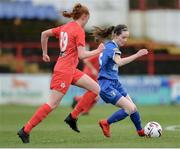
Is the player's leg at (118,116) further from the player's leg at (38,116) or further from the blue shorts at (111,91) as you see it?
the player's leg at (38,116)

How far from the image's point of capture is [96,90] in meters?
12.9

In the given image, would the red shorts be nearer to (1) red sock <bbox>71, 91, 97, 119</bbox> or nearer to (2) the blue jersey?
(2) the blue jersey

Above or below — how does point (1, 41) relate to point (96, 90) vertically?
below

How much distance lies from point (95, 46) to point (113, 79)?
17.8 metres

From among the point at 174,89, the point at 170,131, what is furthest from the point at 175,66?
the point at 170,131

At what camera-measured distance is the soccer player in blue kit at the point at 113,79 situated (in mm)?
12805

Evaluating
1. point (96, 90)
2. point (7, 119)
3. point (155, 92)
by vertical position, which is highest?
point (96, 90)

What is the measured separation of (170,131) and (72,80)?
2728mm

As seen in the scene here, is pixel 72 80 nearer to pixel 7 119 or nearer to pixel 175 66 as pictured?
pixel 7 119

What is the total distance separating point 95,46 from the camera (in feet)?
101

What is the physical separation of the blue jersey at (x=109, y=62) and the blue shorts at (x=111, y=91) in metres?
0.09

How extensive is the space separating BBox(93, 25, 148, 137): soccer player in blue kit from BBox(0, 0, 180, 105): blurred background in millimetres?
13080

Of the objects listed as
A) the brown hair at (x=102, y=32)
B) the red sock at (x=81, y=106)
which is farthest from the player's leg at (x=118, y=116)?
the brown hair at (x=102, y=32)

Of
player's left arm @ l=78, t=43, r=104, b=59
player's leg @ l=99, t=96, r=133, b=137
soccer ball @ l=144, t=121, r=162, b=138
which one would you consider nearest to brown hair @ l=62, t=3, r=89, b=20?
player's left arm @ l=78, t=43, r=104, b=59
